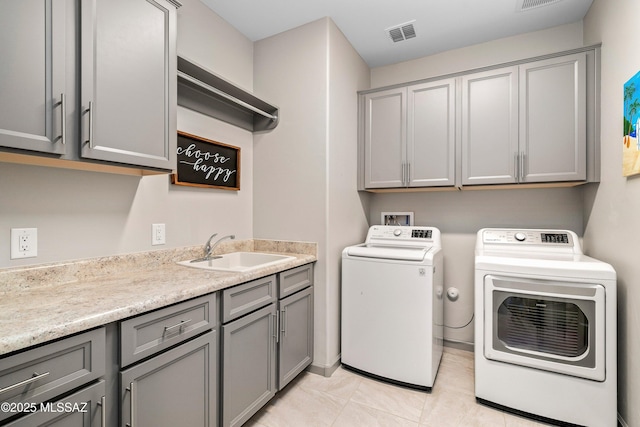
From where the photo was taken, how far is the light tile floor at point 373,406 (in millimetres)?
1775

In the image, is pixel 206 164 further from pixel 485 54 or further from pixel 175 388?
pixel 485 54

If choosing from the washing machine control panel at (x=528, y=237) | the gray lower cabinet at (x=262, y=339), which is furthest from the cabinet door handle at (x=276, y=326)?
the washing machine control panel at (x=528, y=237)

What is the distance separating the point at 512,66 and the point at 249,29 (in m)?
2.00

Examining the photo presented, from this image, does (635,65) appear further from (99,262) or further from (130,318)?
(99,262)

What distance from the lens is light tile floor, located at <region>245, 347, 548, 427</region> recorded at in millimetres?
1775

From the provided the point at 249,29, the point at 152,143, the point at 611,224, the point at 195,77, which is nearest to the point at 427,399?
the point at 611,224

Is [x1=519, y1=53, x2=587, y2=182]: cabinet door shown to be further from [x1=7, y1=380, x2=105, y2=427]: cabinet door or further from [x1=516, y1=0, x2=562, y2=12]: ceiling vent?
[x1=7, y1=380, x2=105, y2=427]: cabinet door

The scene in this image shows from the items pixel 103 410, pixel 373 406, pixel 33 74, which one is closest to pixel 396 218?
pixel 373 406

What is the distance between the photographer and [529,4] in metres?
2.09

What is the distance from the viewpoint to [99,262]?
59.8 inches

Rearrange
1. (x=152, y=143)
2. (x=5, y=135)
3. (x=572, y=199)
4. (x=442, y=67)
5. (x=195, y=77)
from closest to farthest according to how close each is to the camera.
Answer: (x=5, y=135) < (x=152, y=143) < (x=195, y=77) < (x=572, y=199) < (x=442, y=67)

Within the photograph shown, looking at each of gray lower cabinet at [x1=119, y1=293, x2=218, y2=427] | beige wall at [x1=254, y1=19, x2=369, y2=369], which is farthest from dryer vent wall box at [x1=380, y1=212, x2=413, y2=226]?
gray lower cabinet at [x1=119, y1=293, x2=218, y2=427]

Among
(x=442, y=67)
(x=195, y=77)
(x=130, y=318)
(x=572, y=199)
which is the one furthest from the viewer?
(x=442, y=67)

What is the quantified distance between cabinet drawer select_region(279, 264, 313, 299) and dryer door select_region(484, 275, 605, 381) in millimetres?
1167
